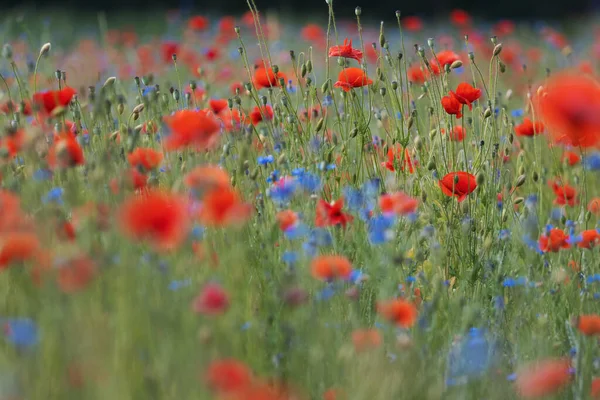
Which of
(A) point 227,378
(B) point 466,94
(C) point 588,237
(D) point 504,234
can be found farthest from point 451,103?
(A) point 227,378

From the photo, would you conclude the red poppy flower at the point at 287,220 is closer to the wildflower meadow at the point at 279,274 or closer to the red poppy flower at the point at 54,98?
the wildflower meadow at the point at 279,274

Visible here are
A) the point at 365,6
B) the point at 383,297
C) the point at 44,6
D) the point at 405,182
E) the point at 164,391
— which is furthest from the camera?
the point at 365,6

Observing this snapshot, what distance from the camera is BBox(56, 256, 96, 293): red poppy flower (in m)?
1.26

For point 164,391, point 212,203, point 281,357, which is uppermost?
point 212,203

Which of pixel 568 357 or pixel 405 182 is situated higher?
pixel 405 182

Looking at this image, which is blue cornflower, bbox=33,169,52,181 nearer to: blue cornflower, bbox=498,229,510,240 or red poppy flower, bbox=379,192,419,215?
red poppy flower, bbox=379,192,419,215

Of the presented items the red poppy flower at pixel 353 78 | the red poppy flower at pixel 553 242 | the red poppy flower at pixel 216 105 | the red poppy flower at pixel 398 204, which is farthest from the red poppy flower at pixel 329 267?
the red poppy flower at pixel 216 105

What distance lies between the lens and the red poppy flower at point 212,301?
4.07 feet

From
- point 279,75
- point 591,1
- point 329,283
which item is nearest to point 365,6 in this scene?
point 591,1

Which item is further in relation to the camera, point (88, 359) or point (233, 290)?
Result: point (233, 290)

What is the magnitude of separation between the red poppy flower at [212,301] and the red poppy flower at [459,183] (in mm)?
997

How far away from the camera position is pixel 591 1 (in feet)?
45.1

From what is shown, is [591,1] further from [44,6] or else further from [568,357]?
[568,357]

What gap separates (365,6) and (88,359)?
13.0m
